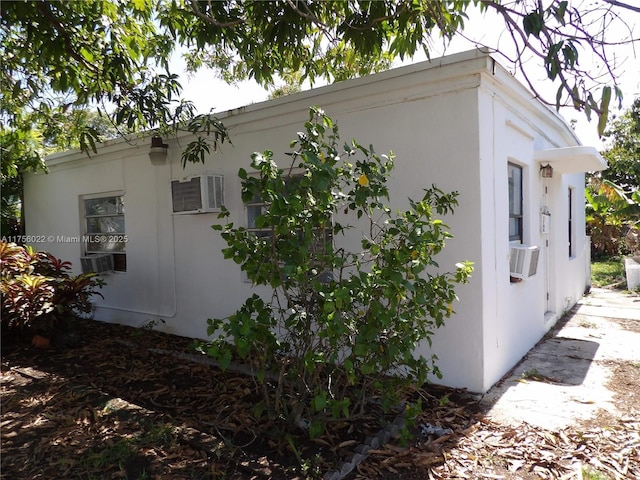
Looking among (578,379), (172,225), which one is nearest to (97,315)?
(172,225)

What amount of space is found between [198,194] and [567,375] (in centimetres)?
512

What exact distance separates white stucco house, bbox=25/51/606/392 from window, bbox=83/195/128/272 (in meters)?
0.04

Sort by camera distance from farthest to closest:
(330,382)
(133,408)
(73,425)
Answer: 1. (133,408)
2. (73,425)
3. (330,382)

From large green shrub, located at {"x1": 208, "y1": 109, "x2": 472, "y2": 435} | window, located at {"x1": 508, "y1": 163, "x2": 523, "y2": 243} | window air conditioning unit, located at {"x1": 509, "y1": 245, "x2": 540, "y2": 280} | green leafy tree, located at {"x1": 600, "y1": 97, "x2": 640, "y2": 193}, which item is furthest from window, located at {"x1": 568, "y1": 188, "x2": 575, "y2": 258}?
green leafy tree, located at {"x1": 600, "y1": 97, "x2": 640, "y2": 193}

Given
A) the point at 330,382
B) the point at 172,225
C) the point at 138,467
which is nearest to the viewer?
the point at 138,467

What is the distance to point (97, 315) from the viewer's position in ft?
27.1

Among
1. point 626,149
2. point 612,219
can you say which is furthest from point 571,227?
point 626,149

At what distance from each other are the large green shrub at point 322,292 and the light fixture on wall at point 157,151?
3.94 m

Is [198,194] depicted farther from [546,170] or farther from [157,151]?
[546,170]

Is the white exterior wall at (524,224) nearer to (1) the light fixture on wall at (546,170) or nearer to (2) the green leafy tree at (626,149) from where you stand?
(1) the light fixture on wall at (546,170)

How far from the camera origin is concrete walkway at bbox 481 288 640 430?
389cm

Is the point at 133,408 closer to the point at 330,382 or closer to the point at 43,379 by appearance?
the point at 43,379

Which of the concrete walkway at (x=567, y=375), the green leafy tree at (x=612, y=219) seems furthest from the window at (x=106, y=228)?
the green leafy tree at (x=612, y=219)

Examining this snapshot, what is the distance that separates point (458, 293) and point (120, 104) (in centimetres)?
448
